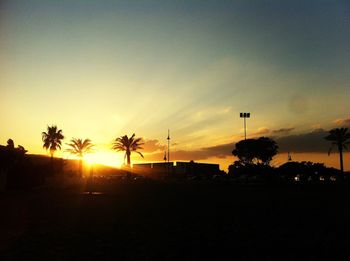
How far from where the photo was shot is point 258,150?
104875 millimetres

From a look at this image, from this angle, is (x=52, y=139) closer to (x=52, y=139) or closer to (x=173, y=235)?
(x=52, y=139)

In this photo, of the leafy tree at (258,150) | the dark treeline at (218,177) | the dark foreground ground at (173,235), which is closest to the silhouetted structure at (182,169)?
the dark treeline at (218,177)

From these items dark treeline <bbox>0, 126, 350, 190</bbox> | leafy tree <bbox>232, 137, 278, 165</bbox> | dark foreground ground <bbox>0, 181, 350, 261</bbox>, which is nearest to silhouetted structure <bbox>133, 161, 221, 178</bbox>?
dark treeline <bbox>0, 126, 350, 190</bbox>

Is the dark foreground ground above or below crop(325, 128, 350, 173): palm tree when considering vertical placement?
below

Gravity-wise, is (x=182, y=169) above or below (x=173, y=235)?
above

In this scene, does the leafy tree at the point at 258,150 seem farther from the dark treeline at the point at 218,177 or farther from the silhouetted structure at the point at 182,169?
the silhouetted structure at the point at 182,169

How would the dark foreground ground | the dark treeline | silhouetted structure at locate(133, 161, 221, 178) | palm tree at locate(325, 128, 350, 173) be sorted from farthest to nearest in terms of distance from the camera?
silhouetted structure at locate(133, 161, 221, 178) → palm tree at locate(325, 128, 350, 173) → the dark treeline → the dark foreground ground

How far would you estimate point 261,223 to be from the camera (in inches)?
646

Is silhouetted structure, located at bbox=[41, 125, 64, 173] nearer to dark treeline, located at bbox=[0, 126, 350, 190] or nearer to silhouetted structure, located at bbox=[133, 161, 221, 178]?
dark treeline, located at bbox=[0, 126, 350, 190]

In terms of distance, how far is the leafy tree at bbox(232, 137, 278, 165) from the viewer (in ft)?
343

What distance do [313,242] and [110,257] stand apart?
244 inches

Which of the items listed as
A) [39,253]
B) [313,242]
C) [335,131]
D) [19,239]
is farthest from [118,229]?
[335,131]

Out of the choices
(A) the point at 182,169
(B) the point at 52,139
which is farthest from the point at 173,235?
(A) the point at 182,169

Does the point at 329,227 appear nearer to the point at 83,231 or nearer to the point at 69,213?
the point at 83,231
